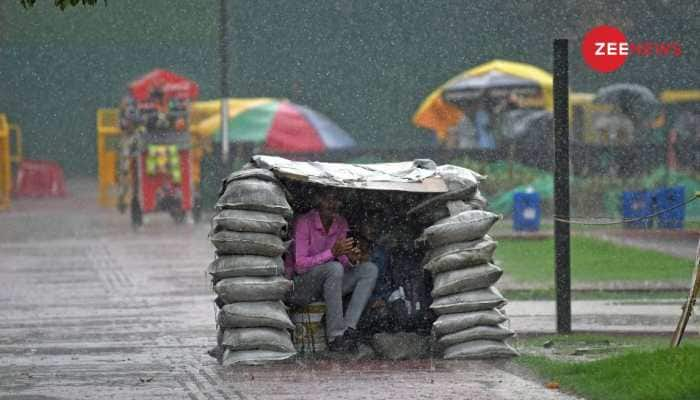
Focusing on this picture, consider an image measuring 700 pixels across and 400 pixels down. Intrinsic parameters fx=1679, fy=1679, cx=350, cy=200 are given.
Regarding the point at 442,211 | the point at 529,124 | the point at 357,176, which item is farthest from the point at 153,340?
the point at 529,124

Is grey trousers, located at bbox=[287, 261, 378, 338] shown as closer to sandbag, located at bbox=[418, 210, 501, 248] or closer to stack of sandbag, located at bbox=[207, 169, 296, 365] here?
stack of sandbag, located at bbox=[207, 169, 296, 365]

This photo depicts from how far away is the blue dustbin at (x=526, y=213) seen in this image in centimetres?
2705

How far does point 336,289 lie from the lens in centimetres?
1297

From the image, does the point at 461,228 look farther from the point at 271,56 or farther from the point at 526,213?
the point at 271,56

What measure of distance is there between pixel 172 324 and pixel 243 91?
97.2 feet

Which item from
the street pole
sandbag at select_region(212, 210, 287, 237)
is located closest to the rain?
sandbag at select_region(212, 210, 287, 237)

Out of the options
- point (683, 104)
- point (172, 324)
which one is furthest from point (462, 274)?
point (683, 104)

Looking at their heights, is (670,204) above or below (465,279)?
below

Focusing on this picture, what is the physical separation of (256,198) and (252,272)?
566mm

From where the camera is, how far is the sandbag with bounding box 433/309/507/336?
12.8 meters

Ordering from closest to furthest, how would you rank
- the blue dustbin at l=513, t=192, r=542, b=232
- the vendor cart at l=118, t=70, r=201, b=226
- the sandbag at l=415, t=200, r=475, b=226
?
1. the sandbag at l=415, t=200, r=475, b=226
2. the blue dustbin at l=513, t=192, r=542, b=232
3. the vendor cart at l=118, t=70, r=201, b=226

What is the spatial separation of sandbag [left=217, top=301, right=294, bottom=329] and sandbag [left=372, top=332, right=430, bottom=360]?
749 millimetres

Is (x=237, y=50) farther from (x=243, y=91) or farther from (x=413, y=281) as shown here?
(x=413, y=281)

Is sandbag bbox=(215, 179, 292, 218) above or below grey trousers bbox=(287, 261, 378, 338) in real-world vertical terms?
above
